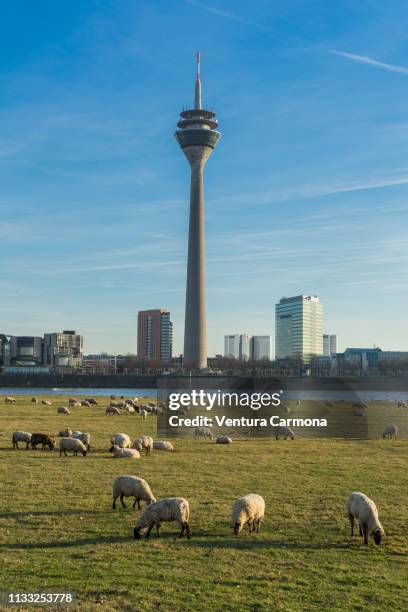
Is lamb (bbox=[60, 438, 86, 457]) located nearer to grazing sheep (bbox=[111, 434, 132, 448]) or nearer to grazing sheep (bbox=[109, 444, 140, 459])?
grazing sheep (bbox=[109, 444, 140, 459])

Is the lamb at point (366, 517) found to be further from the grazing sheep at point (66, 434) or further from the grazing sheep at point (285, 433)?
the grazing sheep at point (285, 433)

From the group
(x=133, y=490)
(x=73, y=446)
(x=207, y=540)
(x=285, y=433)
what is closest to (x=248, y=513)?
(x=207, y=540)

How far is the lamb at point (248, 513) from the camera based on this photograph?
14.0 meters

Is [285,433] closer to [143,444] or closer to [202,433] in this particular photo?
[202,433]

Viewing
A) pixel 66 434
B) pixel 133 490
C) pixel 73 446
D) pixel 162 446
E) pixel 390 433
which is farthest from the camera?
pixel 390 433

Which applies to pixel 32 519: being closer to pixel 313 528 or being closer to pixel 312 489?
pixel 313 528

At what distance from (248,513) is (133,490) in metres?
3.42

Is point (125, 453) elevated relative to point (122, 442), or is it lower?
lower

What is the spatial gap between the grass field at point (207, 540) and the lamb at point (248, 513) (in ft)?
0.84

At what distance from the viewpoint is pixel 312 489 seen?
1920 centimetres

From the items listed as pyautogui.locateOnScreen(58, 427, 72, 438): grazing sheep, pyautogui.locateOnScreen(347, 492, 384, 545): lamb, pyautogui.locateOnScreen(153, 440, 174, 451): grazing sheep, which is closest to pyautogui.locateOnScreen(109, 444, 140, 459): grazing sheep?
pyautogui.locateOnScreen(153, 440, 174, 451): grazing sheep

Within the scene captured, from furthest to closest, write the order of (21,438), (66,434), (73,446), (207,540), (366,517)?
(66,434) → (21,438) → (73,446) → (366,517) → (207,540)

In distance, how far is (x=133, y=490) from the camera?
16328mm

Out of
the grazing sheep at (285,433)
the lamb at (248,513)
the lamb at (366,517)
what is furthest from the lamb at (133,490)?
the grazing sheep at (285,433)
